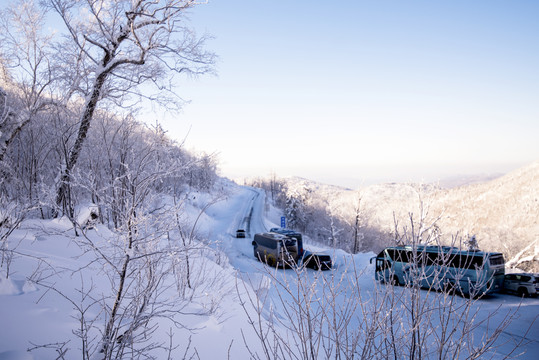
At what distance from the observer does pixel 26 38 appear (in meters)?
10.6

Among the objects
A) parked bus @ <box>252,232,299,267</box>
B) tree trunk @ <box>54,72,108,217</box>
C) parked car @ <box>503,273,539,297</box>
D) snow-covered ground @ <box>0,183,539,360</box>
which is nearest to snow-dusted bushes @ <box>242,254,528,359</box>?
snow-covered ground @ <box>0,183,539,360</box>

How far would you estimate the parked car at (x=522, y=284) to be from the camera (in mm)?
11289

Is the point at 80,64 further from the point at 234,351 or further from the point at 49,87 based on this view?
the point at 234,351

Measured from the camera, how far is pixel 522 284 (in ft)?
37.7

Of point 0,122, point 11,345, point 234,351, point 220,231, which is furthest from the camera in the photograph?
point 220,231

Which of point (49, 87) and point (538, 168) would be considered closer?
point (49, 87)

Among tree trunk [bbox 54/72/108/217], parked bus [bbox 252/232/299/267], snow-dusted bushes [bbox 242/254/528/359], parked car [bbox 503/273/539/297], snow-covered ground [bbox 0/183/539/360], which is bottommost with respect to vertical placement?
parked bus [bbox 252/232/299/267]

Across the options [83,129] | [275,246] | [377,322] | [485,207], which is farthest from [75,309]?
[485,207]

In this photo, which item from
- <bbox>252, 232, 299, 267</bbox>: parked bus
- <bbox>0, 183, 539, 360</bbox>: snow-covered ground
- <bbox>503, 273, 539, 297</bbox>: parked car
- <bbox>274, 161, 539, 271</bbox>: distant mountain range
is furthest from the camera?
<bbox>274, 161, 539, 271</bbox>: distant mountain range

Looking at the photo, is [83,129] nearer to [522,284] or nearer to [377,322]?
[377,322]

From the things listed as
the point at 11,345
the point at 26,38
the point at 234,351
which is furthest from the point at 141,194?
the point at 26,38

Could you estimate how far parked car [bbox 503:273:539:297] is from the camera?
11289 mm

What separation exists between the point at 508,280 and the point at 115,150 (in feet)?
63.2

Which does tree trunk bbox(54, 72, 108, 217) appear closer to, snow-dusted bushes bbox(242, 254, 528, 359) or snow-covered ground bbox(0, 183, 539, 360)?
snow-covered ground bbox(0, 183, 539, 360)
